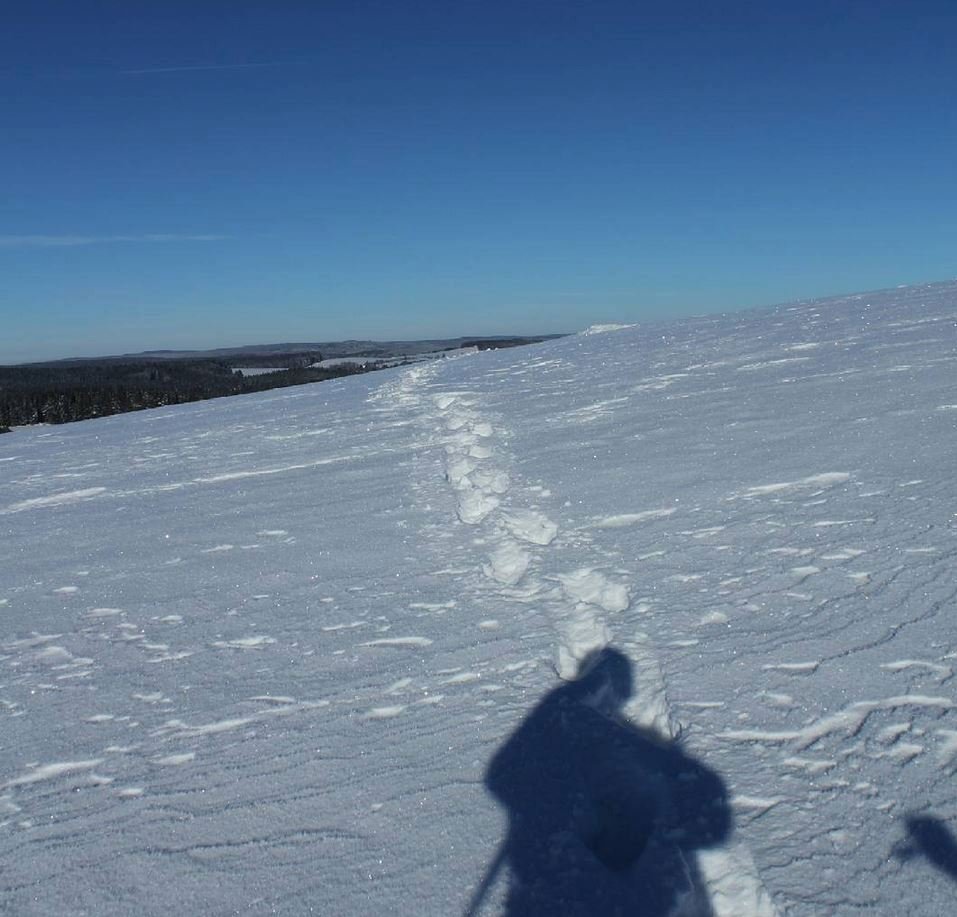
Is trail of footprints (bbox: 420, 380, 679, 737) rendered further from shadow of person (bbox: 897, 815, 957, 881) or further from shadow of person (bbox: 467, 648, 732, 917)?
shadow of person (bbox: 897, 815, 957, 881)

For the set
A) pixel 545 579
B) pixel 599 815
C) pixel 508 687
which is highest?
pixel 545 579

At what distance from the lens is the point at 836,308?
65.9ft

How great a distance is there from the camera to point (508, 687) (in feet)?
10.3

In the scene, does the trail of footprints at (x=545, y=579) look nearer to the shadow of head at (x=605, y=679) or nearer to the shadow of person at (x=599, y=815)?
the shadow of head at (x=605, y=679)

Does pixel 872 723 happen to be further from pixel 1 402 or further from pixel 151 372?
pixel 151 372

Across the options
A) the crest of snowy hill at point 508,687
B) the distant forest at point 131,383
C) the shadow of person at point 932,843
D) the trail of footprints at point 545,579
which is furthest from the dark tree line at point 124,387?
the shadow of person at point 932,843

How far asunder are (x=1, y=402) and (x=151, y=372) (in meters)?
28.2

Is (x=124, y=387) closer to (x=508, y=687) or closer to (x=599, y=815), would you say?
(x=508, y=687)

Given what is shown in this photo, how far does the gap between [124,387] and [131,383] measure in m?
8.14

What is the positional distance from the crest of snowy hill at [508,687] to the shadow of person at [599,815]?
0.01 meters

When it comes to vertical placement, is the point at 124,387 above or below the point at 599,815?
above

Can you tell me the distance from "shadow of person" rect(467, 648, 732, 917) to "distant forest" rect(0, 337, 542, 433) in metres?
36.5

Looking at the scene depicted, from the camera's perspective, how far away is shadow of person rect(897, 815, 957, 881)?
2055 millimetres

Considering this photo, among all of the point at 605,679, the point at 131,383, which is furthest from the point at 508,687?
the point at 131,383
